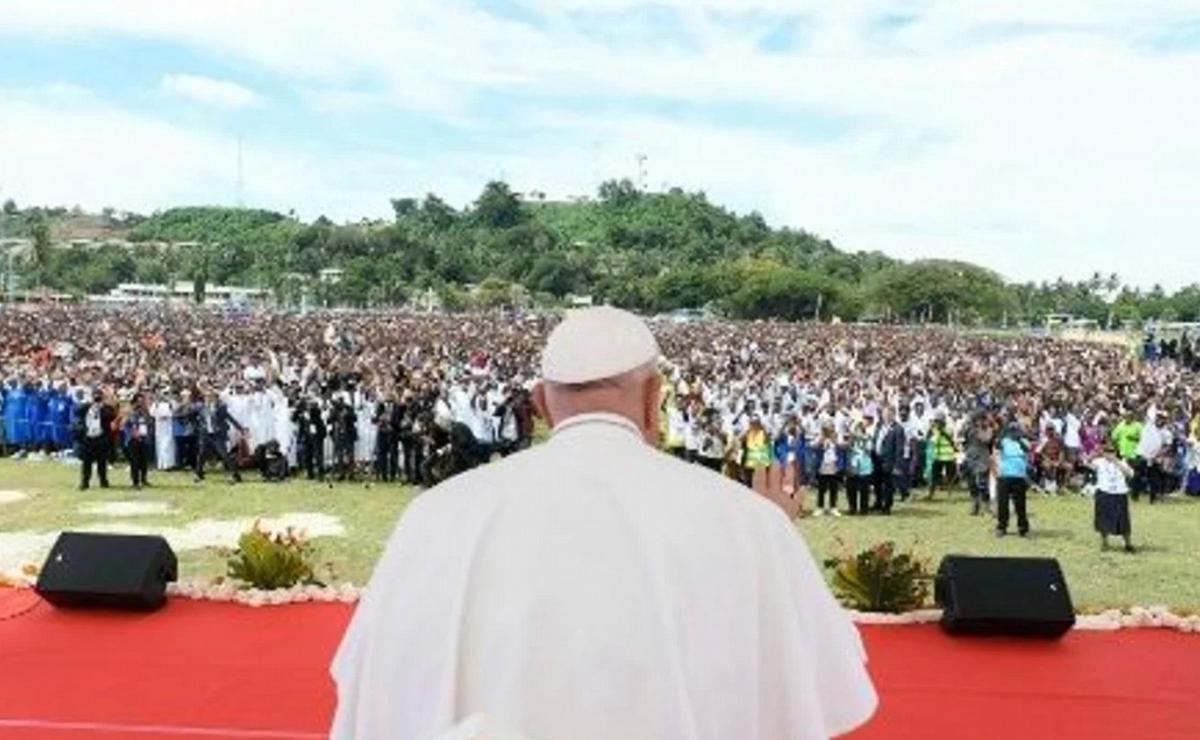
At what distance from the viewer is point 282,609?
28.9ft

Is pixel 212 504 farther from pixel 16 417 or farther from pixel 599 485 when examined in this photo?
pixel 599 485

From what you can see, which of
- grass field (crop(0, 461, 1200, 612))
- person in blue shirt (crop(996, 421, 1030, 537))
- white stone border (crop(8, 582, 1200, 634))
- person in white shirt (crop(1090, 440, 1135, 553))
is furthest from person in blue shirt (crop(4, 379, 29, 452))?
person in white shirt (crop(1090, 440, 1135, 553))

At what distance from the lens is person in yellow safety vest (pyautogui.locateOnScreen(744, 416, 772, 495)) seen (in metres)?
18.0

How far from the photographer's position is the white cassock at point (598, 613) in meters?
2.43

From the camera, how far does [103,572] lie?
845cm

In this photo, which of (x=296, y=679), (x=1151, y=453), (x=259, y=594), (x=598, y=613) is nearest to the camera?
(x=598, y=613)

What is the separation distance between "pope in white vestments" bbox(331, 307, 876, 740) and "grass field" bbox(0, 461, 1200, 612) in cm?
952

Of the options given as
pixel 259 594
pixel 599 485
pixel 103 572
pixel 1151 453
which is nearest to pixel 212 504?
pixel 259 594

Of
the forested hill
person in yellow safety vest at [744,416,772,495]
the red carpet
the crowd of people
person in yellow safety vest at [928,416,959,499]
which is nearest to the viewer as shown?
the red carpet

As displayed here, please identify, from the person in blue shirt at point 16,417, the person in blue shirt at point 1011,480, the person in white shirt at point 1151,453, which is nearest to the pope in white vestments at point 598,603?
the person in blue shirt at point 1011,480

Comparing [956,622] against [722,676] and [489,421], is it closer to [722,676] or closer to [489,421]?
[722,676]

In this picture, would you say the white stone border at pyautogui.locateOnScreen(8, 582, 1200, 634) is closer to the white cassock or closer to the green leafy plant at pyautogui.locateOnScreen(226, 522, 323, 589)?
the green leafy plant at pyautogui.locateOnScreen(226, 522, 323, 589)

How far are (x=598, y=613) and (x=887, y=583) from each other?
660cm

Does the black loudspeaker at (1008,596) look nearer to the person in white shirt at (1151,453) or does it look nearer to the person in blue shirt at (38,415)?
the person in white shirt at (1151,453)
